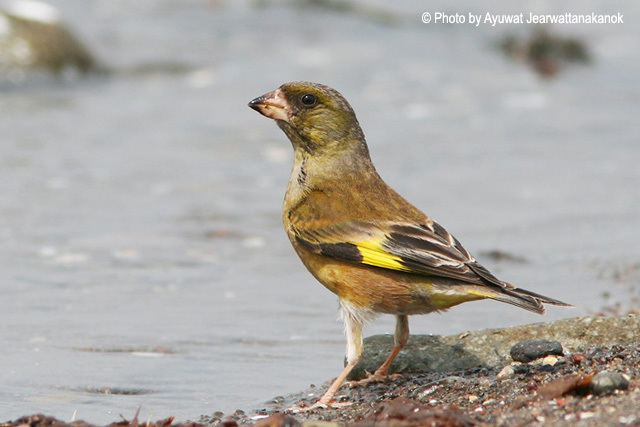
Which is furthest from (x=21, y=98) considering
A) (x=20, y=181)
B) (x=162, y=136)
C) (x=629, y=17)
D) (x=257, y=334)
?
(x=629, y=17)

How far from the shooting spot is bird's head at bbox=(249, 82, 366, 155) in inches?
293

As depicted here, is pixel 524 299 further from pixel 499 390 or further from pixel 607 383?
pixel 607 383

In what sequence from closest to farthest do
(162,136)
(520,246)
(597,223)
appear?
(520,246) → (597,223) → (162,136)

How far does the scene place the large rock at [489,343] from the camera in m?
6.73

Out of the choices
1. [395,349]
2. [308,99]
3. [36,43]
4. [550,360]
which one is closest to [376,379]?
[395,349]

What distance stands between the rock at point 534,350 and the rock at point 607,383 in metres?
0.94

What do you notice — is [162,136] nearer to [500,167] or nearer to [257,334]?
[500,167]

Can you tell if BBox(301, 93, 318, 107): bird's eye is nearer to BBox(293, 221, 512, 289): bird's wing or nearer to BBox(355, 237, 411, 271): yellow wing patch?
BBox(293, 221, 512, 289): bird's wing

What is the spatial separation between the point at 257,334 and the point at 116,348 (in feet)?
3.13

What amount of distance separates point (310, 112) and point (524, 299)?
200 centimetres

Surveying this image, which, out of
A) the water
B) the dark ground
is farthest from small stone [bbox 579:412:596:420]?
the water

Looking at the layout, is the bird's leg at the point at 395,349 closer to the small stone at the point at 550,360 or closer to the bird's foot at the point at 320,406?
the bird's foot at the point at 320,406

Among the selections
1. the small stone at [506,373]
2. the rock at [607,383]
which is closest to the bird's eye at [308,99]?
the small stone at [506,373]

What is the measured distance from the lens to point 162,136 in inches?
604
